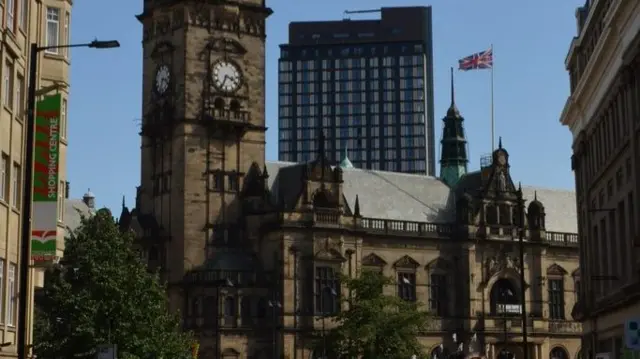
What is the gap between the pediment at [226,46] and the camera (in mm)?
108438

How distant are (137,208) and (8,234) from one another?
70.8 metres

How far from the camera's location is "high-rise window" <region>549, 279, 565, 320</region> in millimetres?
122062

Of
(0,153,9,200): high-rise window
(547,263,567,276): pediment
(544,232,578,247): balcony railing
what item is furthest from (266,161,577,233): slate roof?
(0,153,9,200): high-rise window

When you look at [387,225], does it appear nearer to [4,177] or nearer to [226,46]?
[226,46]

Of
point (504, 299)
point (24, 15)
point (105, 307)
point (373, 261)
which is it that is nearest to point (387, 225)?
point (373, 261)

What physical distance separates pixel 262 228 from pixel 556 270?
3213cm

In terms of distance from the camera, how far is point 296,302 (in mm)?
104812

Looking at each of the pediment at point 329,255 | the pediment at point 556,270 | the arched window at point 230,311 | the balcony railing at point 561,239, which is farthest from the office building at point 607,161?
the balcony railing at point 561,239

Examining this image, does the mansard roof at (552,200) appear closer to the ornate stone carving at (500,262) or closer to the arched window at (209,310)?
the ornate stone carving at (500,262)

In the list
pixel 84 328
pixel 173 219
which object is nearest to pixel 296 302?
pixel 173 219

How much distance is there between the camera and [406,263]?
375ft

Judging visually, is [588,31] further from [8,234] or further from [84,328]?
[8,234]

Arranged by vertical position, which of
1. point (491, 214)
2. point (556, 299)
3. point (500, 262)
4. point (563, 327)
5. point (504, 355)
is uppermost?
point (491, 214)

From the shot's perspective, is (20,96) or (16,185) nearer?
(16,185)
